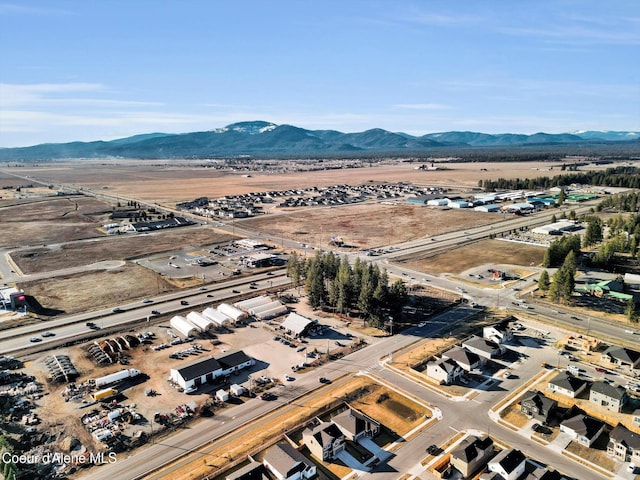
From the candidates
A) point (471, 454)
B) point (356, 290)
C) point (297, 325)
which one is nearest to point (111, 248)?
point (297, 325)

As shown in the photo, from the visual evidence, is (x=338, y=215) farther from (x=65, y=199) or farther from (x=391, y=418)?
(x=65, y=199)

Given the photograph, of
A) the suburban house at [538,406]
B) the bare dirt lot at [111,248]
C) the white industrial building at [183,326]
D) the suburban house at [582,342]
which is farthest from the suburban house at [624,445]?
the bare dirt lot at [111,248]

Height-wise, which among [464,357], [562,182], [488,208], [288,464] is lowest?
[288,464]

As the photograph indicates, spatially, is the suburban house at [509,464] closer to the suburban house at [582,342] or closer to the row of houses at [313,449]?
the row of houses at [313,449]

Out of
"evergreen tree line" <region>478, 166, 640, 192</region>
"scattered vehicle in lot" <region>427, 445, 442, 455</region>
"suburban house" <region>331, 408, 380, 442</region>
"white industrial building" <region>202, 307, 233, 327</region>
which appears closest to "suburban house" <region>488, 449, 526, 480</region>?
Answer: "scattered vehicle in lot" <region>427, 445, 442, 455</region>

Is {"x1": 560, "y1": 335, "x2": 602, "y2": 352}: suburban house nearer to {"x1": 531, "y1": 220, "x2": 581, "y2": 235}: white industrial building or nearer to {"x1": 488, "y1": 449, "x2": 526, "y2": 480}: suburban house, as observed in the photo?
{"x1": 488, "y1": 449, "x2": 526, "y2": 480}: suburban house

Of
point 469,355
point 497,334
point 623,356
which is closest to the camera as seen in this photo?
point 469,355

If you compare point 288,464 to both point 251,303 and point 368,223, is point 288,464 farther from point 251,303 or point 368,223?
point 368,223
